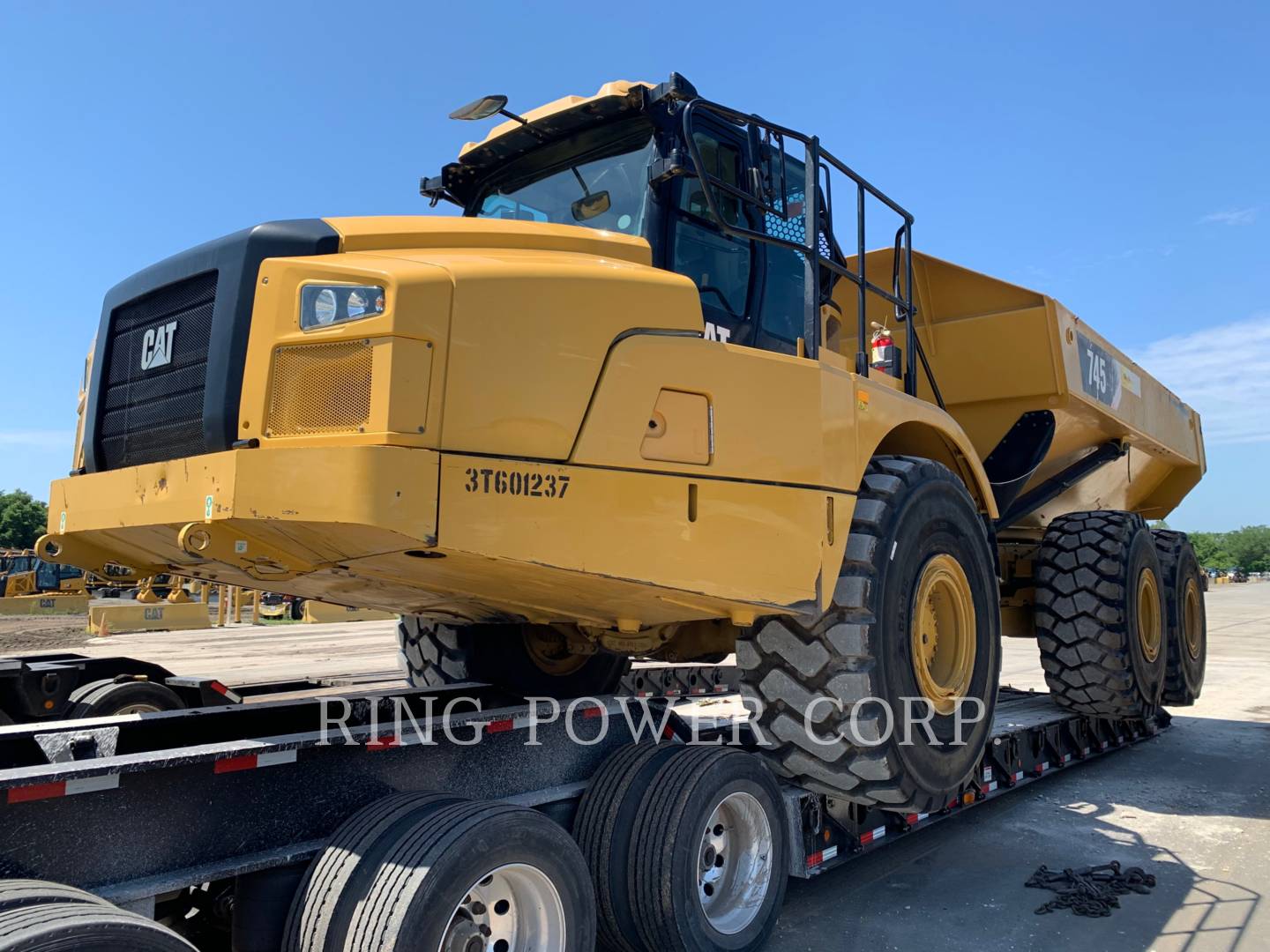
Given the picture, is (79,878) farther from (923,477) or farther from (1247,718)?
(1247,718)

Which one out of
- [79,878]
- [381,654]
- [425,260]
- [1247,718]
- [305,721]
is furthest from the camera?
[381,654]

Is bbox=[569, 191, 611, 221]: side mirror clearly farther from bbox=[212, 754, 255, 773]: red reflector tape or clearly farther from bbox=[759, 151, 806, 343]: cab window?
bbox=[212, 754, 255, 773]: red reflector tape

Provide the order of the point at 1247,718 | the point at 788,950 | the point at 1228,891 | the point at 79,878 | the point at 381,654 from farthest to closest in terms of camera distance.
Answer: the point at 381,654
the point at 1247,718
the point at 1228,891
the point at 788,950
the point at 79,878

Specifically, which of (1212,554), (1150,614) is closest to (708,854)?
(1150,614)

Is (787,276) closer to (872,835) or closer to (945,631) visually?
(945,631)

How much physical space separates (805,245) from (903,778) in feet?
7.42

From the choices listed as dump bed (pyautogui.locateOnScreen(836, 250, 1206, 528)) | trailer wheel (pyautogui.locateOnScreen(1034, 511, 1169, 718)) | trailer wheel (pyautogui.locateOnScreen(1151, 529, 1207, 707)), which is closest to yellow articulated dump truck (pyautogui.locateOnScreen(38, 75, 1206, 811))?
dump bed (pyautogui.locateOnScreen(836, 250, 1206, 528))

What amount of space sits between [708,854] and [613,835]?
0.47 m

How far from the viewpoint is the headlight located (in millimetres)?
2863

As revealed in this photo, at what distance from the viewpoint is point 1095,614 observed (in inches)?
271

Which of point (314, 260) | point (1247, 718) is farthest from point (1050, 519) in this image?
point (314, 260)

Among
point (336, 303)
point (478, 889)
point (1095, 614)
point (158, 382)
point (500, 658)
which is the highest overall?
point (336, 303)

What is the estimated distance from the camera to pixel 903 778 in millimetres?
4180

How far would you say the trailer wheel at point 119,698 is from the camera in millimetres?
5012
